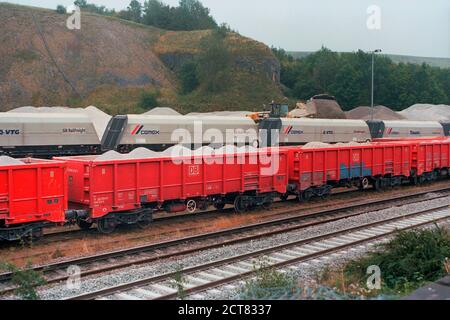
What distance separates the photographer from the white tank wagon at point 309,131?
3291cm

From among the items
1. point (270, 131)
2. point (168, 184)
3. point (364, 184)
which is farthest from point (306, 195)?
point (270, 131)

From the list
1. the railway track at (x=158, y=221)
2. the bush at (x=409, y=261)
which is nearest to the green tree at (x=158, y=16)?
the railway track at (x=158, y=221)

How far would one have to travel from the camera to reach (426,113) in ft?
231

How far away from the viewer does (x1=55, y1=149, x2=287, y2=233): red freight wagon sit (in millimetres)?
14750

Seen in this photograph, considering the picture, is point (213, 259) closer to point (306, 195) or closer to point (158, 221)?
point (158, 221)

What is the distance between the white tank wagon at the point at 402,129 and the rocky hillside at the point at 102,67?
29.2 m

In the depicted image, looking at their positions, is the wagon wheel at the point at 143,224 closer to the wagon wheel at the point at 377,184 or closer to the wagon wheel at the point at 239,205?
the wagon wheel at the point at 239,205

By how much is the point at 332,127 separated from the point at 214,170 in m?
21.8

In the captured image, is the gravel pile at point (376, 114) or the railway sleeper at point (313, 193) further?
the gravel pile at point (376, 114)

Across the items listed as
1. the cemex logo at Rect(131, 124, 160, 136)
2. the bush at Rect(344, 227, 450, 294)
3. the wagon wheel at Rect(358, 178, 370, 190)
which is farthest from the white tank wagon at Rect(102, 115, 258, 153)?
the bush at Rect(344, 227, 450, 294)

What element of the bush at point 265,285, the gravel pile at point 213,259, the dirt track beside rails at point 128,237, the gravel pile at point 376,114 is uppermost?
the gravel pile at point 376,114

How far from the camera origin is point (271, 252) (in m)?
13.0

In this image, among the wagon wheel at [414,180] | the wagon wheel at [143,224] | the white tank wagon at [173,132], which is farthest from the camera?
the white tank wagon at [173,132]
